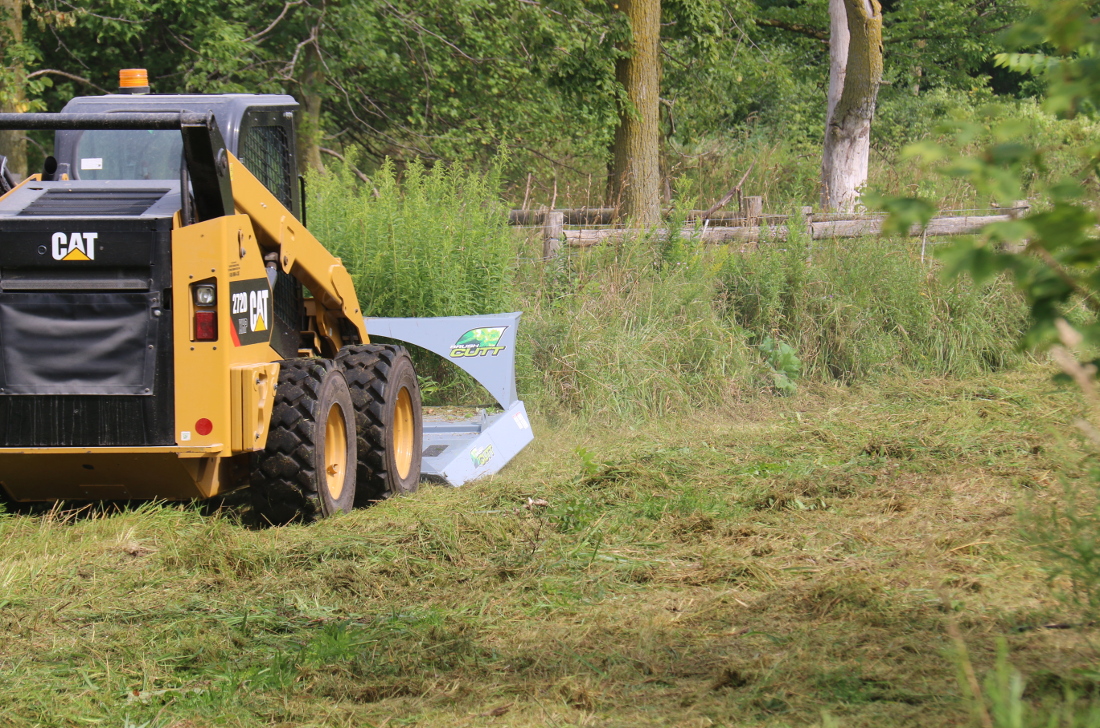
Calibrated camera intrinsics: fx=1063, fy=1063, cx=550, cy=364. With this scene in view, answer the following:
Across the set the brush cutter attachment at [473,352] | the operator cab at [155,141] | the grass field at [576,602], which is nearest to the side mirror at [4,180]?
the operator cab at [155,141]

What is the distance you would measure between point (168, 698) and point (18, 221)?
2414 mm

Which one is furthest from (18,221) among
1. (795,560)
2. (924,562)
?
(924,562)

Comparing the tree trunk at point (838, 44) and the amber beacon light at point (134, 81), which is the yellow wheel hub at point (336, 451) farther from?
the tree trunk at point (838, 44)

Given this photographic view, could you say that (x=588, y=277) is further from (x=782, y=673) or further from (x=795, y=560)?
(x=782, y=673)

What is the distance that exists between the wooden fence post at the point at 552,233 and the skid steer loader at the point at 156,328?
4.91 m

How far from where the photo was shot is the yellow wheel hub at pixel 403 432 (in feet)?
20.7

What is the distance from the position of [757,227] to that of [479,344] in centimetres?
456

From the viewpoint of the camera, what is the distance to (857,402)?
8820 millimetres

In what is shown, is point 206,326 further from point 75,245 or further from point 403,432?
point 403,432

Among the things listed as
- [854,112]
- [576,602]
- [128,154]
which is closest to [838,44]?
[854,112]

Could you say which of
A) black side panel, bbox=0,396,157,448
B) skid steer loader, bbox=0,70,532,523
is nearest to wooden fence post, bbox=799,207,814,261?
skid steer loader, bbox=0,70,532,523

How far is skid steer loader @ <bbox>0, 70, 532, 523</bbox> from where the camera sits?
181 inches

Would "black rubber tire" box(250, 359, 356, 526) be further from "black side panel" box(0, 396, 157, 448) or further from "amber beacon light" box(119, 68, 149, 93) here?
"amber beacon light" box(119, 68, 149, 93)

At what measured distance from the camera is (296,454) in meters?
5.02
